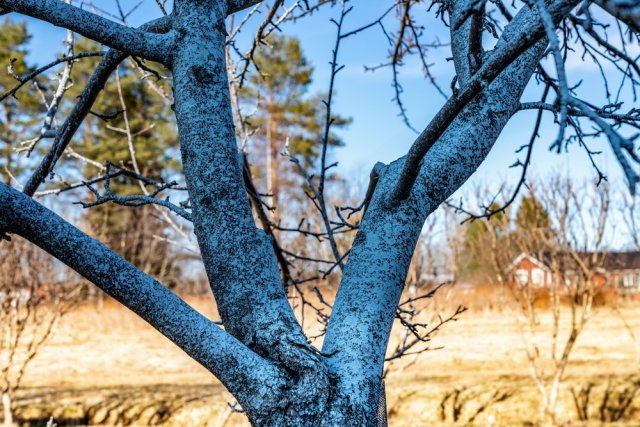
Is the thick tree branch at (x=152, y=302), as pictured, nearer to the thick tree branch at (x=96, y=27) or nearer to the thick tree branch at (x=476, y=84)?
the thick tree branch at (x=96, y=27)

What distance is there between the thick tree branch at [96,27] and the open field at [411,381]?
4.12 meters

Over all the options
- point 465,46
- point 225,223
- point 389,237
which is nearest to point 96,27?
point 225,223

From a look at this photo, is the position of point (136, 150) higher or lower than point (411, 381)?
higher

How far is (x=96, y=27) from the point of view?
1220 mm

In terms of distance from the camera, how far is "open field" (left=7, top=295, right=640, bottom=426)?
25.2 feet

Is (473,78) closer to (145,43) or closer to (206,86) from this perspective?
(206,86)

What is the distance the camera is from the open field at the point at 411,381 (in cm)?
768

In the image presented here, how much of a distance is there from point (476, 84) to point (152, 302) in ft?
2.33

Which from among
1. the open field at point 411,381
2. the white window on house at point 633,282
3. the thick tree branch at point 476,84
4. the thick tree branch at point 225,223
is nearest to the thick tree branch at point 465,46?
the thick tree branch at point 476,84

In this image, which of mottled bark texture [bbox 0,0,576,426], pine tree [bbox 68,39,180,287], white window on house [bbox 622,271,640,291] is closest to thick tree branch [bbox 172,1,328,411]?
mottled bark texture [bbox 0,0,576,426]

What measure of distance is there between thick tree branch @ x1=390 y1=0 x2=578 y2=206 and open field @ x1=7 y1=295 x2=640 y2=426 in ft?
13.5

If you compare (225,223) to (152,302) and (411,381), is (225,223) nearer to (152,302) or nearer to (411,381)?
(152,302)

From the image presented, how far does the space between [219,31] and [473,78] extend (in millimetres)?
589

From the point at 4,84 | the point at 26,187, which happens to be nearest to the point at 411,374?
the point at 26,187
